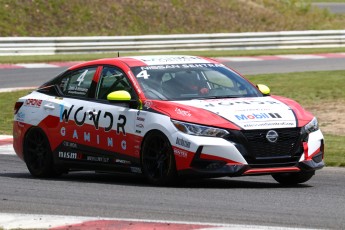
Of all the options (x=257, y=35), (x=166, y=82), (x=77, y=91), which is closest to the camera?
(x=166, y=82)

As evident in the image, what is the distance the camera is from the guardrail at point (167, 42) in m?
35.0

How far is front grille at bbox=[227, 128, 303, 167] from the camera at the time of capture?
10.3 m

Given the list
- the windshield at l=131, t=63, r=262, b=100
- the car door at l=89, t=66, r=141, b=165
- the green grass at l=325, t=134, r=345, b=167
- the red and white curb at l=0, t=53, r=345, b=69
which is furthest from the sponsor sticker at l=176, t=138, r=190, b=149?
the red and white curb at l=0, t=53, r=345, b=69

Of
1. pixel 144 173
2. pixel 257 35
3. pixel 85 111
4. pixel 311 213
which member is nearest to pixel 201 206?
pixel 311 213

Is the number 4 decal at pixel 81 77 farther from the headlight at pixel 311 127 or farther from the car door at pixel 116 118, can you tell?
the headlight at pixel 311 127

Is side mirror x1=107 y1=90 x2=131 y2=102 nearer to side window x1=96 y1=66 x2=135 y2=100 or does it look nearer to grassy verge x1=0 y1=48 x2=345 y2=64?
side window x1=96 y1=66 x2=135 y2=100

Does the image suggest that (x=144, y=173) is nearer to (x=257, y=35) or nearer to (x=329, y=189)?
(x=329, y=189)

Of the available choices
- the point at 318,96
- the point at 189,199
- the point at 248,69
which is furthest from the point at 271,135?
the point at 248,69

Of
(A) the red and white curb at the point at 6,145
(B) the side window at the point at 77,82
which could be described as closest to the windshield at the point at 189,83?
(B) the side window at the point at 77,82

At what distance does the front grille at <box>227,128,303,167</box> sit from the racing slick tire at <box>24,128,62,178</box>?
2777 millimetres

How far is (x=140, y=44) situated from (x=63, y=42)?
2770mm

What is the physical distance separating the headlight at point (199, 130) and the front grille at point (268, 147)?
4.0 inches

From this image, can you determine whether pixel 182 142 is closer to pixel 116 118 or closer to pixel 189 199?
pixel 189 199

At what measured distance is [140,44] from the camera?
36.7 metres
